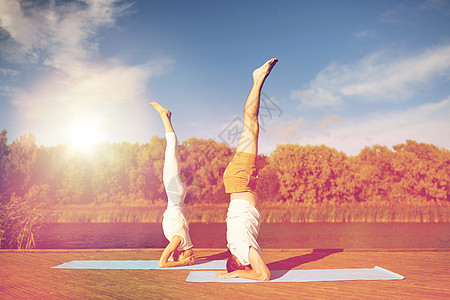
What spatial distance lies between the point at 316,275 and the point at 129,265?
2.76 m

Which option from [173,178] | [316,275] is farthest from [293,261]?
[173,178]

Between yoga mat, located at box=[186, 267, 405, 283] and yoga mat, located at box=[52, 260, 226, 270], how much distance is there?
1.80ft

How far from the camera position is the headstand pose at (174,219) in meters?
5.75

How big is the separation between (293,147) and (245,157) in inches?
1282

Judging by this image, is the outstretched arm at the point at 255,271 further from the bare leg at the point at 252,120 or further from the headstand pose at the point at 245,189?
the bare leg at the point at 252,120

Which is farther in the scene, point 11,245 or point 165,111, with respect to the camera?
point 11,245

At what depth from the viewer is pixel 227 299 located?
3754mm

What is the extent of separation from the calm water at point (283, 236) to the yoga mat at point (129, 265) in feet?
25.6

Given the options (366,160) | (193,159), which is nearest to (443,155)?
(366,160)

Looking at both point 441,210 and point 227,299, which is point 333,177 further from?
point 227,299

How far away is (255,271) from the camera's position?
4629mm

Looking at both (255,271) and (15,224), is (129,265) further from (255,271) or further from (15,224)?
(15,224)

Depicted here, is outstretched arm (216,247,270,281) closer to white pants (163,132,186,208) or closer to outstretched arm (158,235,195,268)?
outstretched arm (158,235,195,268)

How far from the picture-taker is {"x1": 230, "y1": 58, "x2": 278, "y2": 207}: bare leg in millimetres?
4840
